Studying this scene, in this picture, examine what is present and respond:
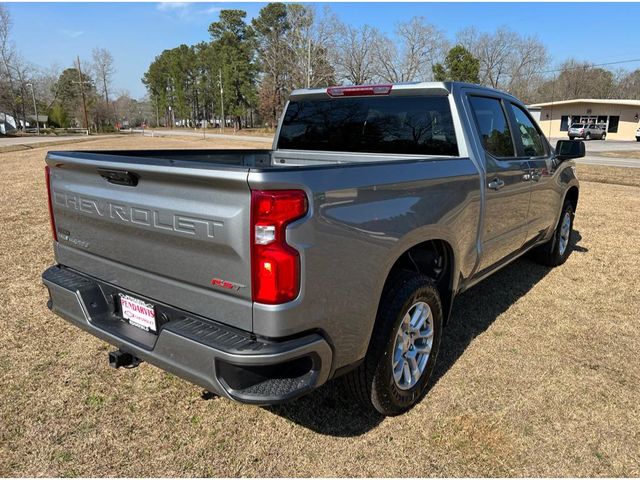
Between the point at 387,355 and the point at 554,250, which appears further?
the point at 554,250

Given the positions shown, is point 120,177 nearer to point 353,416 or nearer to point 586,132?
point 353,416

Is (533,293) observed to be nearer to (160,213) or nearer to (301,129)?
(301,129)

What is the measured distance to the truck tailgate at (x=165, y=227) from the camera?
206 cm

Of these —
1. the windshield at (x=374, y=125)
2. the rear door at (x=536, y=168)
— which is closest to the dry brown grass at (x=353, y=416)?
the rear door at (x=536, y=168)

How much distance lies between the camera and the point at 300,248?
6.66 feet

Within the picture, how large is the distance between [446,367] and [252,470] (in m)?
1.63

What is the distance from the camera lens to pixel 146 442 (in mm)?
2662

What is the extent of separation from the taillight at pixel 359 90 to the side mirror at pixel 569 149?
223cm

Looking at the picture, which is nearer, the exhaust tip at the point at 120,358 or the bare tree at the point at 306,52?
the exhaust tip at the point at 120,358

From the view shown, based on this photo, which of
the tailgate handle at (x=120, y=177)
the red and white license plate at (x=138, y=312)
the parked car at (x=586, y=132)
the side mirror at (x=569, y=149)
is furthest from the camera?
the parked car at (x=586, y=132)

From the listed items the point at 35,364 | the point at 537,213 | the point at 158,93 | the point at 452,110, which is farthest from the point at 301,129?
the point at 158,93

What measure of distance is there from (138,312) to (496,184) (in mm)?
2593

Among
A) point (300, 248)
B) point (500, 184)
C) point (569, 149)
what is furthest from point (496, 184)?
point (300, 248)

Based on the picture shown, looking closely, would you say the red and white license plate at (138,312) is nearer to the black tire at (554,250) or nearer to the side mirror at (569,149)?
the side mirror at (569,149)
